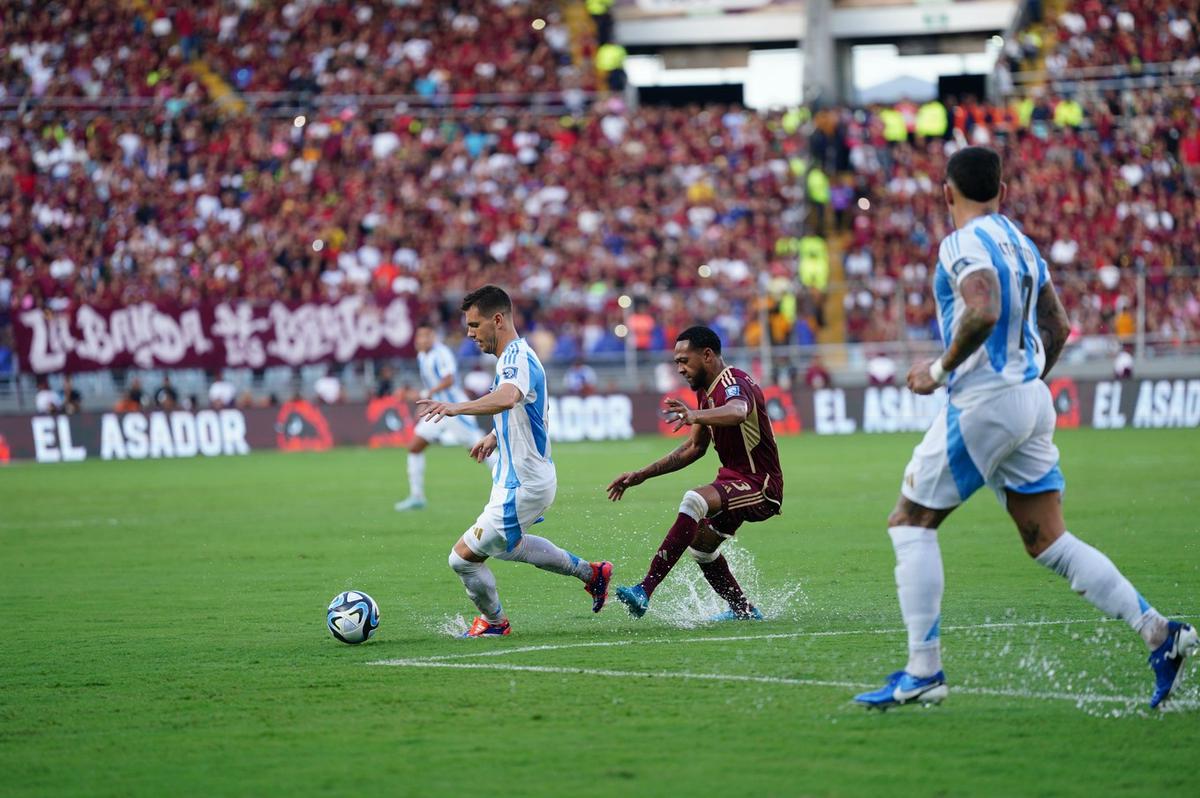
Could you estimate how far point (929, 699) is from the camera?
6.78m

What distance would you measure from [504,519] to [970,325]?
12.2 feet

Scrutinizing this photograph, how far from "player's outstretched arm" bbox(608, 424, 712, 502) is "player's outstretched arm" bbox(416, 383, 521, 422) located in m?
0.99

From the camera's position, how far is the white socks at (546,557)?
970 centimetres

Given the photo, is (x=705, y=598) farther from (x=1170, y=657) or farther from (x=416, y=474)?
(x=416, y=474)

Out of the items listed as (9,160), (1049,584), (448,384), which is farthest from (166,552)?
(9,160)

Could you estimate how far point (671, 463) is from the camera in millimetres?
10055

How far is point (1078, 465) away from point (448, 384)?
9.35 metres

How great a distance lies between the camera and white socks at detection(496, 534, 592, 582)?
9.70 meters

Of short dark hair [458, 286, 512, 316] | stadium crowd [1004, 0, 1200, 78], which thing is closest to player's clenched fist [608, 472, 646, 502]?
short dark hair [458, 286, 512, 316]

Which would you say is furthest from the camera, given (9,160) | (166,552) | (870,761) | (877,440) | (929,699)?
(9,160)

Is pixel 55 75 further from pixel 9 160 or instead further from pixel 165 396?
pixel 165 396

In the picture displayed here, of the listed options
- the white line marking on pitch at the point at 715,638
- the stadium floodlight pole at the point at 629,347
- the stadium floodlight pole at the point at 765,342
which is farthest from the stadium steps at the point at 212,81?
the white line marking on pitch at the point at 715,638

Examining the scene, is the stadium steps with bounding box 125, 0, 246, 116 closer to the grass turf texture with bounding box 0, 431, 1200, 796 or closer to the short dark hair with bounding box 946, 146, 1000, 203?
the grass turf texture with bounding box 0, 431, 1200, 796

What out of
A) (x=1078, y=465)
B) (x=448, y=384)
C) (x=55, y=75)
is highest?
(x=55, y=75)
